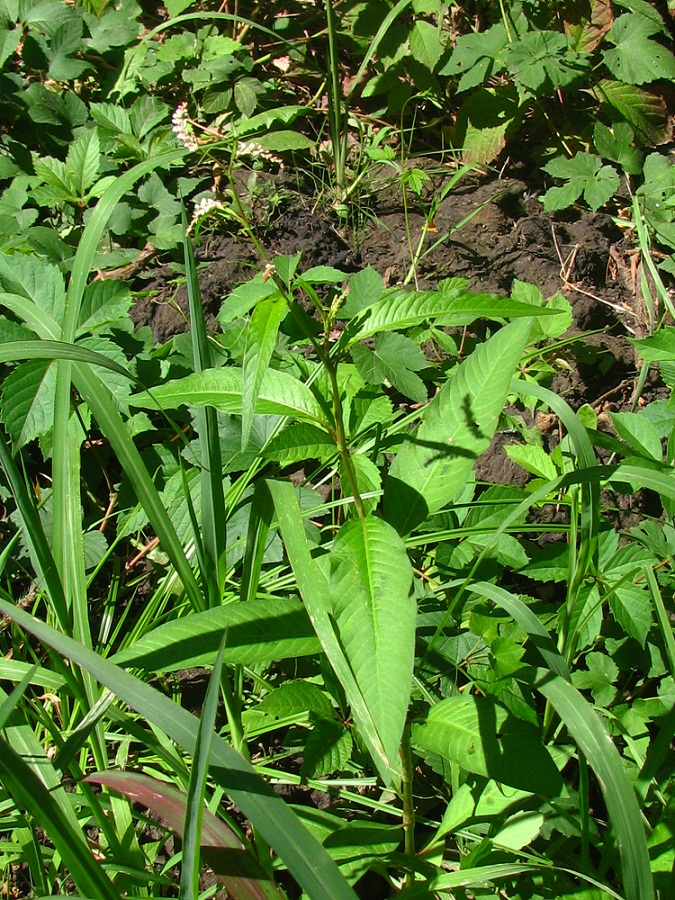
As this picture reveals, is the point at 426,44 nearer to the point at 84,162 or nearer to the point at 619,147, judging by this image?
the point at 619,147

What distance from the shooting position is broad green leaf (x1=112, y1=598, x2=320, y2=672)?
944 millimetres

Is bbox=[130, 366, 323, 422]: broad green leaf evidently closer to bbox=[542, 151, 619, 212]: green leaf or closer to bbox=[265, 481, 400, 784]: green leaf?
bbox=[265, 481, 400, 784]: green leaf

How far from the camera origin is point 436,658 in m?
1.42

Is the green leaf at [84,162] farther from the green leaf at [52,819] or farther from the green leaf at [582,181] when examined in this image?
the green leaf at [52,819]

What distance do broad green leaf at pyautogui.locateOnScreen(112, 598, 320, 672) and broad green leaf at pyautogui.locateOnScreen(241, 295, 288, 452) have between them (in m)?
0.26

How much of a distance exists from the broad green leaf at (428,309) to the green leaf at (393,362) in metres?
0.75

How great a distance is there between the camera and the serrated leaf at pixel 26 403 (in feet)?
5.13

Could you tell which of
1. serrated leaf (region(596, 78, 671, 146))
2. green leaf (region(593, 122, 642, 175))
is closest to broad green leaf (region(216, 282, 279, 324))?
green leaf (region(593, 122, 642, 175))

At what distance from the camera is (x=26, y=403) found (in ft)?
5.20

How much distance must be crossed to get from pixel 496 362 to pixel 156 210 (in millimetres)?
1577

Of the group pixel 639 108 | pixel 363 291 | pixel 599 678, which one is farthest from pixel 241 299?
pixel 639 108

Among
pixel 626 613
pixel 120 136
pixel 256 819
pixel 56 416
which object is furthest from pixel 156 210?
pixel 256 819

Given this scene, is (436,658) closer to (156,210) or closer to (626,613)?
(626,613)

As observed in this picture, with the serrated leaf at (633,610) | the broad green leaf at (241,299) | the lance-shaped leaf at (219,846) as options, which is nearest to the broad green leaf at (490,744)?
the lance-shaped leaf at (219,846)
